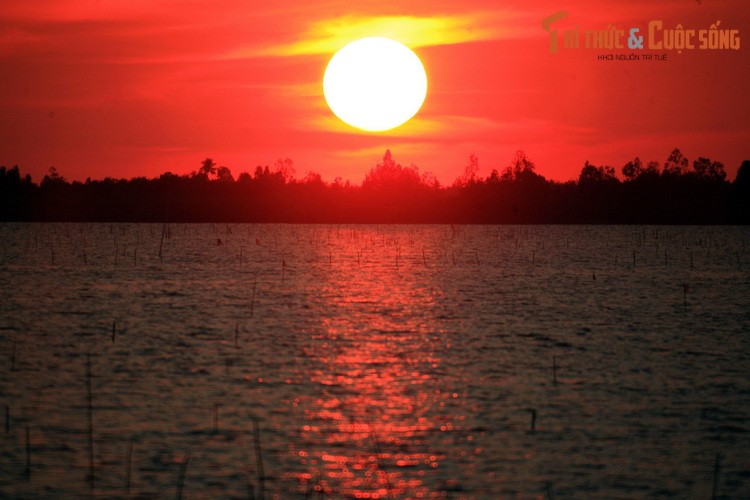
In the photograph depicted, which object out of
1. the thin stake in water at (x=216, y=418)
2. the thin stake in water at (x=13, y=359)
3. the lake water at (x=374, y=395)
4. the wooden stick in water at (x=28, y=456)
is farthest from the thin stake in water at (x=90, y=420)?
the thin stake in water at (x=216, y=418)

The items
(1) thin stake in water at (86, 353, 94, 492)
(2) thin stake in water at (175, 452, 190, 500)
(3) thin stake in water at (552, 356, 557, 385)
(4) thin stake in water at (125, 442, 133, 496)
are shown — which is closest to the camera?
(2) thin stake in water at (175, 452, 190, 500)

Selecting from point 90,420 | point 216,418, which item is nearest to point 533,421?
point 216,418

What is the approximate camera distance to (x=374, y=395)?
970 inches

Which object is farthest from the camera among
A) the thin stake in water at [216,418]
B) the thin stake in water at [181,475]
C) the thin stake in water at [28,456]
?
the thin stake in water at [216,418]

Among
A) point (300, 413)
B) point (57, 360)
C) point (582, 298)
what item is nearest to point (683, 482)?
point (300, 413)

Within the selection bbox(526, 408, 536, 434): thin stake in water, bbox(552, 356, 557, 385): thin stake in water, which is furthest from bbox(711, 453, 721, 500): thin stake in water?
bbox(552, 356, 557, 385): thin stake in water

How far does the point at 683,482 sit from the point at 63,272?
202 feet

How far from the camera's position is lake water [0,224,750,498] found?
1770cm

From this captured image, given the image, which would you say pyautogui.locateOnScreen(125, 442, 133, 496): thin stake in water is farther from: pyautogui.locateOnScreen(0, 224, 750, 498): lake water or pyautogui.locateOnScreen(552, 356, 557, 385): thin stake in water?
pyautogui.locateOnScreen(552, 356, 557, 385): thin stake in water

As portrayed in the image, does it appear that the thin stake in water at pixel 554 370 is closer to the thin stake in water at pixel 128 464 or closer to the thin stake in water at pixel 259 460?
the thin stake in water at pixel 259 460

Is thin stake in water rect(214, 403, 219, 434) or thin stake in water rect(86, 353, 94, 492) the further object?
thin stake in water rect(214, 403, 219, 434)

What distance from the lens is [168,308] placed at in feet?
154

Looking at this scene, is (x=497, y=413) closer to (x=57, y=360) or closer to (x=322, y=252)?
(x=57, y=360)

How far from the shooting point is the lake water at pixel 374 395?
17.7 meters
